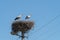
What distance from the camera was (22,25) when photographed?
39.4 meters

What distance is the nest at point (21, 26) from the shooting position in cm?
3903

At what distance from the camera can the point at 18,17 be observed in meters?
39.4

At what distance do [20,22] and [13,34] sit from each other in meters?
1.04

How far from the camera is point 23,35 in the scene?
3912cm

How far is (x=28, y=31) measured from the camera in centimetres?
3938

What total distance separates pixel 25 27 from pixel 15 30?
77 centimetres

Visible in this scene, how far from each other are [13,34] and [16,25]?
754 mm

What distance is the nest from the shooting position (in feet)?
128

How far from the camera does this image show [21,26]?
129 ft

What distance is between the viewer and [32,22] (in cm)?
3972

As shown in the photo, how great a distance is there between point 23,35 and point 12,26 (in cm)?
110

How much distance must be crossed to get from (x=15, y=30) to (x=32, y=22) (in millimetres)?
1467

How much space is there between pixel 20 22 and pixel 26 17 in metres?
0.75

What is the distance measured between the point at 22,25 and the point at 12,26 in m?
0.75
